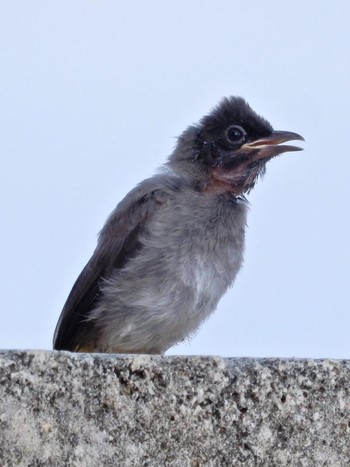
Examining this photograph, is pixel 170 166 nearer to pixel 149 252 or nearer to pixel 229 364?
pixel 149 252

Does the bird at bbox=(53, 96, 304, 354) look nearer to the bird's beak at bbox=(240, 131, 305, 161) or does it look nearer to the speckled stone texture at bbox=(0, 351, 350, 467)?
the bird's beak at bbox=(240, 131, 305, 161)

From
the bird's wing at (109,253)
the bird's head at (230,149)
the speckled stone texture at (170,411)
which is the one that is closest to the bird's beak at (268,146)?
the bird's head at (230,149)

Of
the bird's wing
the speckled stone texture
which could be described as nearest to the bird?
the bird's wing

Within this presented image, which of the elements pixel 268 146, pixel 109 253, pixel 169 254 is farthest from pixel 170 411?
pixel 268 146

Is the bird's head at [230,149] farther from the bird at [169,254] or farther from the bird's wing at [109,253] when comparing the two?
the bird's wing at [109,253]

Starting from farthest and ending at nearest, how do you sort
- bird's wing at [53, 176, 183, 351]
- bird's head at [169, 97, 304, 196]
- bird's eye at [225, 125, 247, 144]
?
bird's eye at [225, 125, 247, 144] → bird's head at [169, 97, 304, 196] → bird's wing at [53, 176, 183, 351]

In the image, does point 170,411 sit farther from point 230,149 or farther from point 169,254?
point 230,149

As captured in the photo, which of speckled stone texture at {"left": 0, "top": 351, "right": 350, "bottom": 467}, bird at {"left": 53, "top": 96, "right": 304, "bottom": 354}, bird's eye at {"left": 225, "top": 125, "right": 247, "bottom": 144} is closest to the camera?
speckled stone texture at {"left": 0, "top": 351, "right": 350, "bottom": 467}
